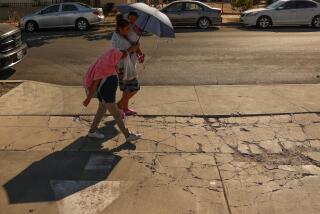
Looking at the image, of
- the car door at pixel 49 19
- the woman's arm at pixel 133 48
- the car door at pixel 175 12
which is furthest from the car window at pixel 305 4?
the woman's arm at pixel 133 48

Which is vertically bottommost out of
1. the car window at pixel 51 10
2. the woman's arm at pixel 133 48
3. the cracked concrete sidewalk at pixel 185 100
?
the cracked concrete sidewalk at pixel 185 100

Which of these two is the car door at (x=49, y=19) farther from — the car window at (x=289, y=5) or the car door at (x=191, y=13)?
the car window at (x=289, y=5)

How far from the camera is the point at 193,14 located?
2059 cm

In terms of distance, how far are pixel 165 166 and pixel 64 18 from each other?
1633 centimetres

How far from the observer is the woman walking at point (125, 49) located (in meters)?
6.42

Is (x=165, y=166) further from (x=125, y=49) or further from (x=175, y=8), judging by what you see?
(x=175, y=8)

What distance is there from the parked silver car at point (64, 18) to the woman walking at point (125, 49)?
13.9m

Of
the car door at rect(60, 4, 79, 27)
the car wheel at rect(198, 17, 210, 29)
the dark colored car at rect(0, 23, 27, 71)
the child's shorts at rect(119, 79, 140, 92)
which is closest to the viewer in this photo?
the child's shorts at rect(119, 79, 140, 92)

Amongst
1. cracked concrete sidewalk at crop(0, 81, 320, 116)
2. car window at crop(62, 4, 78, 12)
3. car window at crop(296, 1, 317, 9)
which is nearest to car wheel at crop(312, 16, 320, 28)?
car window at crop(296, 1, 317, 9)

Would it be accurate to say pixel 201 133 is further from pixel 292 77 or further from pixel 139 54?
pixel 292 77

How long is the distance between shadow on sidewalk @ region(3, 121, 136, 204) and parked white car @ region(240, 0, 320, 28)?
1504 cm

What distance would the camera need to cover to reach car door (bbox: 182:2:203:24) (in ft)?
67.4

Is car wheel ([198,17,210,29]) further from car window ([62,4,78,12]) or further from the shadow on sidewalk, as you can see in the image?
the shadow on sidewalk

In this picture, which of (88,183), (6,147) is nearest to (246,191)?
(88,183)
